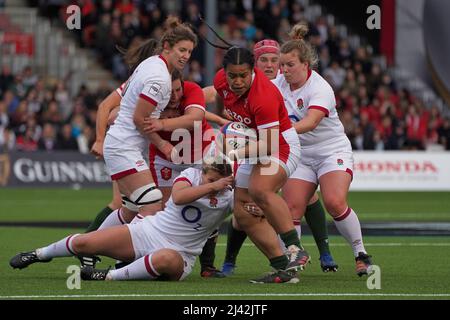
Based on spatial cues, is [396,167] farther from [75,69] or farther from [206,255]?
[206,255]

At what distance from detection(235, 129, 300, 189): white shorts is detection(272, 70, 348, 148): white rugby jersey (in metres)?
0.80

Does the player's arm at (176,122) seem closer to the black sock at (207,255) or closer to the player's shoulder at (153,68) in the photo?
the player's shoulder at (153,68)

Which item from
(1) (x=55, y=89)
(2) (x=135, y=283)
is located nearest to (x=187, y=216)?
(2) (x=135, y=283)

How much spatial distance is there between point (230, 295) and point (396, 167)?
16016 mm

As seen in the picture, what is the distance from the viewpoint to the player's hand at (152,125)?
10.3 metres

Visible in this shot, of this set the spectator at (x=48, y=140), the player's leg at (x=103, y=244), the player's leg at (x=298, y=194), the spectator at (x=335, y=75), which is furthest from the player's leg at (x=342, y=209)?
the spectator at (x=335, y=75)

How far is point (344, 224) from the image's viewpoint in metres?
10.7

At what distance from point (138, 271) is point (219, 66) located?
18860mm

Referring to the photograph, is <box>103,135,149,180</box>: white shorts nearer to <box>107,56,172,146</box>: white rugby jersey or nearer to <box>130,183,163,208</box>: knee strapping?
<box>107,56,172,146</box>: white rugby jersey

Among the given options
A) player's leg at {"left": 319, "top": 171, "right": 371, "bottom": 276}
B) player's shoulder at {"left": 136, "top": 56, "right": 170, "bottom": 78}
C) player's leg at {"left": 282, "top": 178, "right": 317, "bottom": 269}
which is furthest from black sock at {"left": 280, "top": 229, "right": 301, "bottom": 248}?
player's shoulder at {"left": 136, "top": 56, "right": 170, "bottom": 78}

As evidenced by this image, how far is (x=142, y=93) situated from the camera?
33.3 ft

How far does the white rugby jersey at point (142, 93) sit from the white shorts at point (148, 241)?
1.00 metres

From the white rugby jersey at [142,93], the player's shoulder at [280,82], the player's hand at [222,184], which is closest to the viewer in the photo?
the player's hand at [222,184]

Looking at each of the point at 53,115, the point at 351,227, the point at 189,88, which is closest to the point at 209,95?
the point at 189,88
